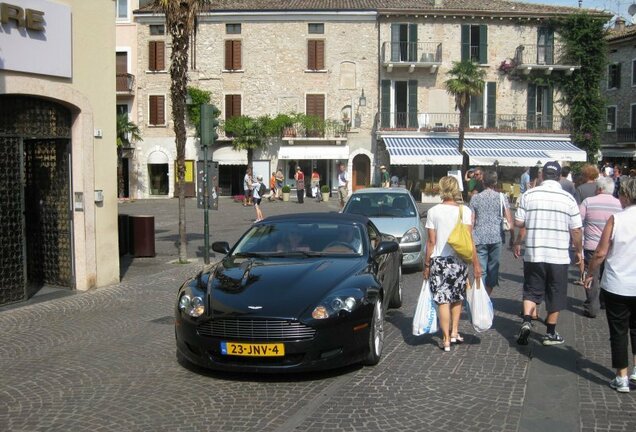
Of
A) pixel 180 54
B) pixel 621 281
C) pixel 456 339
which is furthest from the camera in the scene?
pixel 180 54

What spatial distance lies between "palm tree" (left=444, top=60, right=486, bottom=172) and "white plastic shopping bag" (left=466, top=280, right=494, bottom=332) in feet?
106

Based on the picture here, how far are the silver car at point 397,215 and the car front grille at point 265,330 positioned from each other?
669 centimetres

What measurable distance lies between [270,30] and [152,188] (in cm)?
1211

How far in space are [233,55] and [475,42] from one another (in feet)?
48.0

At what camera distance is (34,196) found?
11773mm

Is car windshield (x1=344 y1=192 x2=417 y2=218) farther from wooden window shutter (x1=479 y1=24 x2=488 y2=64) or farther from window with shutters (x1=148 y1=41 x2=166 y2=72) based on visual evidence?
window with shutters (x1=148 y1=41 x2=166 y2=72)

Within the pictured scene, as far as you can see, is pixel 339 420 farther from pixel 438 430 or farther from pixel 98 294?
pixel 98 294

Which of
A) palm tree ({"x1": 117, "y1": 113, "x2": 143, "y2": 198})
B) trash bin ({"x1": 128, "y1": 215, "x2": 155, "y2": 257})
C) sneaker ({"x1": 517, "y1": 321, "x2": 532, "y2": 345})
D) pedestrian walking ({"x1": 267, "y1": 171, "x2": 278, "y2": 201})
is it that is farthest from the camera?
palm tree ({"x1": 117, "y1": 113, "x2": 143, "y2": 198})

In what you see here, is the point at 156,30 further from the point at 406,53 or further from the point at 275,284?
the point at 275,284

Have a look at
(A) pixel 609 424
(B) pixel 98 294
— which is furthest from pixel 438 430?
(B) pixel 98 294

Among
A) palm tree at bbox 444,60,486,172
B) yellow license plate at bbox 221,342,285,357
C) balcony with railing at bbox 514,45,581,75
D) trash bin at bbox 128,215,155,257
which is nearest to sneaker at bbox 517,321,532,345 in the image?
yellow license plate at bbox 221,342,285,357

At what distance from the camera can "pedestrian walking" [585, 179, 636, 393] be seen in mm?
5617

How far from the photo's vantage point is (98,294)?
11156mm

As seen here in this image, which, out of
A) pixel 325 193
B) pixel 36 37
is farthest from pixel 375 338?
pixel 325 193
